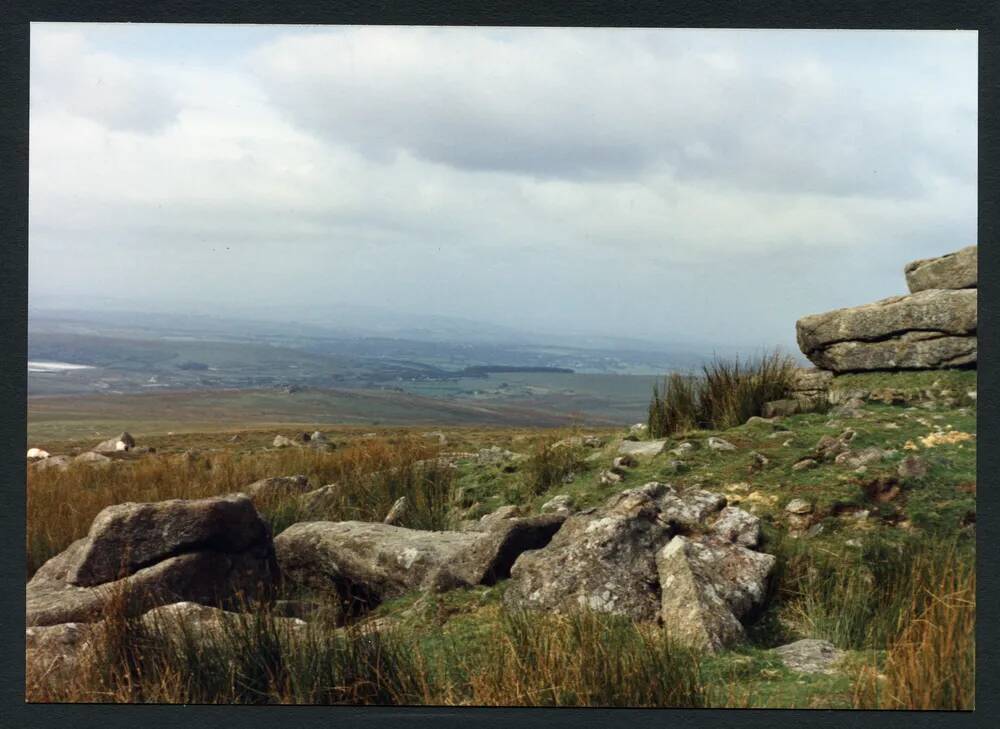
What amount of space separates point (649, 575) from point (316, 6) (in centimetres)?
383

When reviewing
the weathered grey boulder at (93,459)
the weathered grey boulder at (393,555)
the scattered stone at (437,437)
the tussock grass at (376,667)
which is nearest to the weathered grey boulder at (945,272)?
the scattered stone at (437,437)

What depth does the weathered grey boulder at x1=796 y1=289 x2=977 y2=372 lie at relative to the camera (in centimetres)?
880

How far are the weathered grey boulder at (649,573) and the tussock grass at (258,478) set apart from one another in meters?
1.91

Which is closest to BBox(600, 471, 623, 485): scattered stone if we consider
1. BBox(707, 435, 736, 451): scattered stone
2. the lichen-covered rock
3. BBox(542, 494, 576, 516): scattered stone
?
BBox(542, 494, 576, 516): scattered stone

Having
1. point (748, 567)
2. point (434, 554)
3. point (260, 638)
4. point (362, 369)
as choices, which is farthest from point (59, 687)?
point (362, 369)

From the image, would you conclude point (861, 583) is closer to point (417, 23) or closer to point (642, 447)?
point (642, 447)

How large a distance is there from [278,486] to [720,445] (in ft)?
12.3

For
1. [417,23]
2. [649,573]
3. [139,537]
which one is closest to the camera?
[417,23]

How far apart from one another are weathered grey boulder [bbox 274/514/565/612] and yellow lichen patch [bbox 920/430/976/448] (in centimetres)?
293

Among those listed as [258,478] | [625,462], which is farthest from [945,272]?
[258,478]

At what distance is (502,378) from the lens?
1177 centimetres

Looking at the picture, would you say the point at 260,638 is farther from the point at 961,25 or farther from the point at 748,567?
the point at 961,25

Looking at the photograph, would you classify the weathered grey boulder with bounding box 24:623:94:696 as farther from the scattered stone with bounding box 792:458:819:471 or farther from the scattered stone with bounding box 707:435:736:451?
the scattered stone with bounding box 792:458:819:471

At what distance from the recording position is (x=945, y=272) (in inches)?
364
